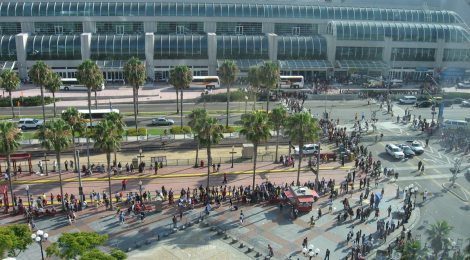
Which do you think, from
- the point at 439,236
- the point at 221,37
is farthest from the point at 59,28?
the point at 439,236

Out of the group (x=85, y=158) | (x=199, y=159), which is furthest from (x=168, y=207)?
(x=85, y=158)

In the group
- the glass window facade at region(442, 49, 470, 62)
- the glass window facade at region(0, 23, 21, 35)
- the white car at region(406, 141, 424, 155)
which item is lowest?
the white car at region(406, 141, 424, 155)

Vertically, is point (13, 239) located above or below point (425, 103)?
below

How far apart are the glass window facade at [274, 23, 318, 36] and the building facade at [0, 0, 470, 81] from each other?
233 millimetres

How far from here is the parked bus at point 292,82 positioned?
97.8m

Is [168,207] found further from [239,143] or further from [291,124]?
[239,143]

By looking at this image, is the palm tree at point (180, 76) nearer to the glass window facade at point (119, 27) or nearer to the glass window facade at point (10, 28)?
the glass window facade at point (119, 27)

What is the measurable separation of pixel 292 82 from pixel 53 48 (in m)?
49.7

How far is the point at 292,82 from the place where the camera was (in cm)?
9869

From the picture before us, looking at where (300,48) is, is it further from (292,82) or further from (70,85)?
(70,85)

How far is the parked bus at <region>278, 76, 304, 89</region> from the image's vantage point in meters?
97.8

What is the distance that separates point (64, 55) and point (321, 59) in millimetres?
55830

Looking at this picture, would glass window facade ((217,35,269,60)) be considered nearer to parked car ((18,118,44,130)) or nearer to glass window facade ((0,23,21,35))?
glass window facade ((0,23,21,35))

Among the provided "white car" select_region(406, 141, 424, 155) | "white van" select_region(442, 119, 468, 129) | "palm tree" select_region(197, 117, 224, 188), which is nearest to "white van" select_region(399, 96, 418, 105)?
"white van" select_region(442, 119, 468, 129)
